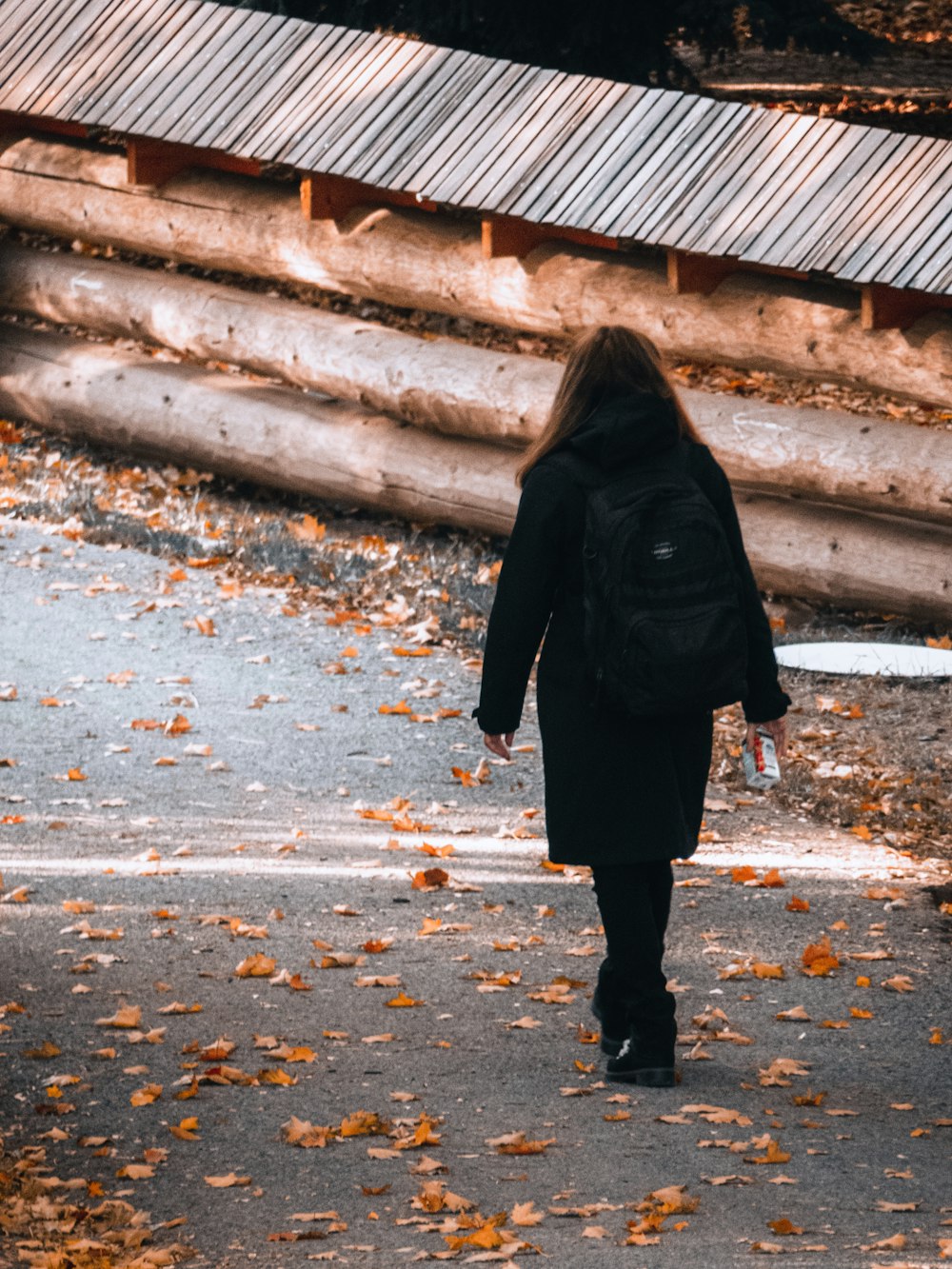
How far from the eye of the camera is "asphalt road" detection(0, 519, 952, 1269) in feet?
12.3

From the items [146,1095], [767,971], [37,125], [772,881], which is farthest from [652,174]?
[146,1095]

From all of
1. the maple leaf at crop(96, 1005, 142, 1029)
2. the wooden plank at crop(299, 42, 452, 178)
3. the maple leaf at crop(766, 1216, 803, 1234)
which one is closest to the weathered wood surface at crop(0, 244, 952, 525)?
the wooden plank at crop(299, 42, 452, 178)

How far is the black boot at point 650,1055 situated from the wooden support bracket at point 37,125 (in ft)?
29.1

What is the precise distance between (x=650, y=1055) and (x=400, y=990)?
3.08ft

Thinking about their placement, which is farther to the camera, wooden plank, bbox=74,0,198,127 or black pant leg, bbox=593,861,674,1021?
wooden plank, bbox=74,0,198,127

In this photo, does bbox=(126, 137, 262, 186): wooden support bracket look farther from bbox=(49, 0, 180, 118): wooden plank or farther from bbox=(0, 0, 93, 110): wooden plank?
bbox=(0, 0, 93, 110): wooden plank

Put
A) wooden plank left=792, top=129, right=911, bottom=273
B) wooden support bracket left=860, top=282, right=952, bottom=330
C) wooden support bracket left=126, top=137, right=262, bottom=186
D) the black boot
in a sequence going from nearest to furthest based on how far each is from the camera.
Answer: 1. the black boot
2. wooden plank left=792, top=129, right=911, bottom=273
3. wooden support bracket left=860, top=282, right=952, bottom=330
4. wooden support bracket left=126, top=137, right=262, bottom=186

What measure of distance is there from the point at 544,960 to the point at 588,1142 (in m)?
1.31

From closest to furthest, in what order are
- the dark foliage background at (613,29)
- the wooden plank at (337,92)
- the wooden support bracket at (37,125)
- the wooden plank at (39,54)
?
1. the wooden plank at (337,92)
2. the wooden plank at (39,54)
3. the wooden support bracket at (37,125)
4. the dark foliage background at (613,29)

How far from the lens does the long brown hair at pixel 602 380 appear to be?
435 centimetres

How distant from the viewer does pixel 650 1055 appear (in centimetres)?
443

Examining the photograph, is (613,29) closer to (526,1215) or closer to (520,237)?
(520,237)

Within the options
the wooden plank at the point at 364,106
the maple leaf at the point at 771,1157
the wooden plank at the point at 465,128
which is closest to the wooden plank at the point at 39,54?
the wooden plank at the point at 364,106

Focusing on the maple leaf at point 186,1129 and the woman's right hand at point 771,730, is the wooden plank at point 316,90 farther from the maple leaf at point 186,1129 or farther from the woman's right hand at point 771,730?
the maple leaf at point 186,1129
